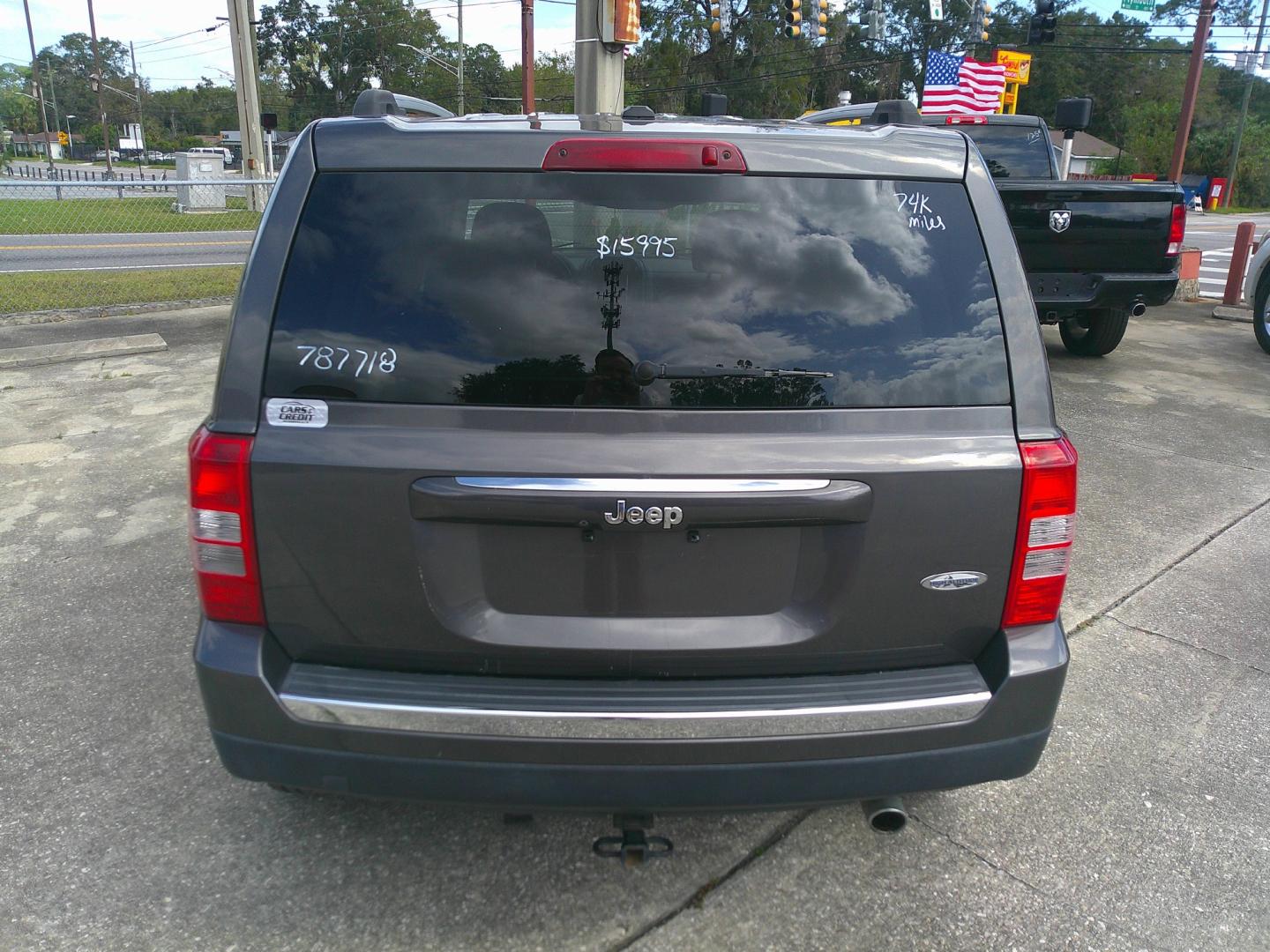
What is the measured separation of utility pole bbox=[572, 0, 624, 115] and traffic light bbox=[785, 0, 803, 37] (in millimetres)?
11005

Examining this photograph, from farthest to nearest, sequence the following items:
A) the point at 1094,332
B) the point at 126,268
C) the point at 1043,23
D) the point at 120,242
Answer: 1. the point at 1043,23
2. the point at 120,242
3. the point at 126,268
4. the point at 1094,332

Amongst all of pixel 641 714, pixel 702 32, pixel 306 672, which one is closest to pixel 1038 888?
pixel 641 714

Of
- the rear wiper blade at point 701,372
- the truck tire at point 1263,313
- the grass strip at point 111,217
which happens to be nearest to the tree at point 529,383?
the rear wiper blade at point 701,372

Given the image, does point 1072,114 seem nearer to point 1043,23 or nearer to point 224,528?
point 224,528

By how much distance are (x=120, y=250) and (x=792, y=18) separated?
50.0ft

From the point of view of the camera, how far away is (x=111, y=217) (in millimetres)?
16016

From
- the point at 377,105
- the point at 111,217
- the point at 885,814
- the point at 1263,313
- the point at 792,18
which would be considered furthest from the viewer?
the point at 792,18

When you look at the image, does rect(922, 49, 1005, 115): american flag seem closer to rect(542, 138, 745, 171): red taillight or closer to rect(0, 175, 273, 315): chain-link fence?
rect(0, 175, 273, 315): chain-link fence

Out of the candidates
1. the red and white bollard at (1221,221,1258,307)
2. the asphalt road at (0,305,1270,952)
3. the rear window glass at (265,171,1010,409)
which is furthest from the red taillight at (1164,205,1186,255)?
the rear window glass at (265,171,1010,409)

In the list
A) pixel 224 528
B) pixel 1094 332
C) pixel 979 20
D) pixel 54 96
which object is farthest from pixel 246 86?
pixel 54 96

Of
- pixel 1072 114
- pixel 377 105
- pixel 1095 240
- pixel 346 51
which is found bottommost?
pixel 1095 240

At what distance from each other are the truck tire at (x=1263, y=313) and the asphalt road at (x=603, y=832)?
280 inches

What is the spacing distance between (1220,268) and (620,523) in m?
23.2

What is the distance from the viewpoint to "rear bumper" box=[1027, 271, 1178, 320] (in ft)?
26.7
